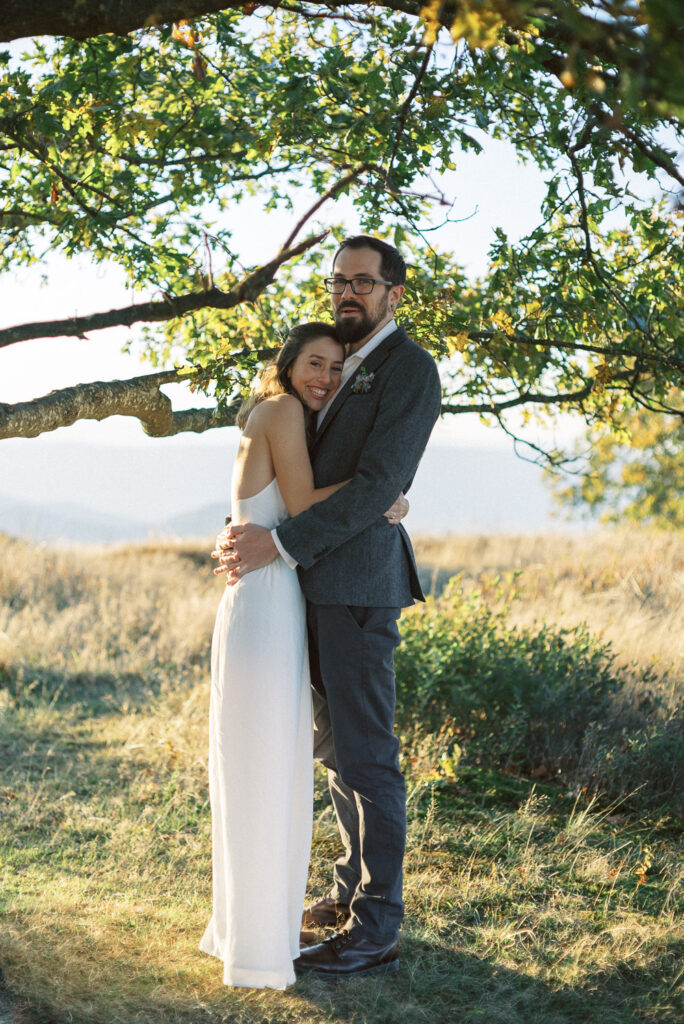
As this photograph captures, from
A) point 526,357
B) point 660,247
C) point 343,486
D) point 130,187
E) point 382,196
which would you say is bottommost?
point 343,486

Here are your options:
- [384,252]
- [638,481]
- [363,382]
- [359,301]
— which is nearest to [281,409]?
[363,382]

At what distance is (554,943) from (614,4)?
3.66 metres

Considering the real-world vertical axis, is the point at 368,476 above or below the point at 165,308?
below

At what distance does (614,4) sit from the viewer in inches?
78.8

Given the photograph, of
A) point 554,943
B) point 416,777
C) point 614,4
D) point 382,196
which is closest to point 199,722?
point 416,777

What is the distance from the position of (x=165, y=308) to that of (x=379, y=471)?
8.27 ft

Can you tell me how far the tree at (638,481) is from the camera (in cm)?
2194

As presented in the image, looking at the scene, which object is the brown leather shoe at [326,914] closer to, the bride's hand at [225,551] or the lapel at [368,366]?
the bride's hand at [225,551]

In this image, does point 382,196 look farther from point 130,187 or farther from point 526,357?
point 130,187

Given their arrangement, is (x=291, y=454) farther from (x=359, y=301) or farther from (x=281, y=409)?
(x=359, y=301)

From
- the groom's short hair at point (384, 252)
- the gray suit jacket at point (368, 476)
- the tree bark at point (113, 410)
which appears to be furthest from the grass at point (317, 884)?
the groom's short hair at point (384, 252)

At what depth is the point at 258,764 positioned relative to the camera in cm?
364

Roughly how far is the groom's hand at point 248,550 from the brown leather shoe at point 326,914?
5.11 feet

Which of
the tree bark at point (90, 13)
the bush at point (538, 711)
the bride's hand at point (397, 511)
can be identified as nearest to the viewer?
the tree bark at point (90, 13)
